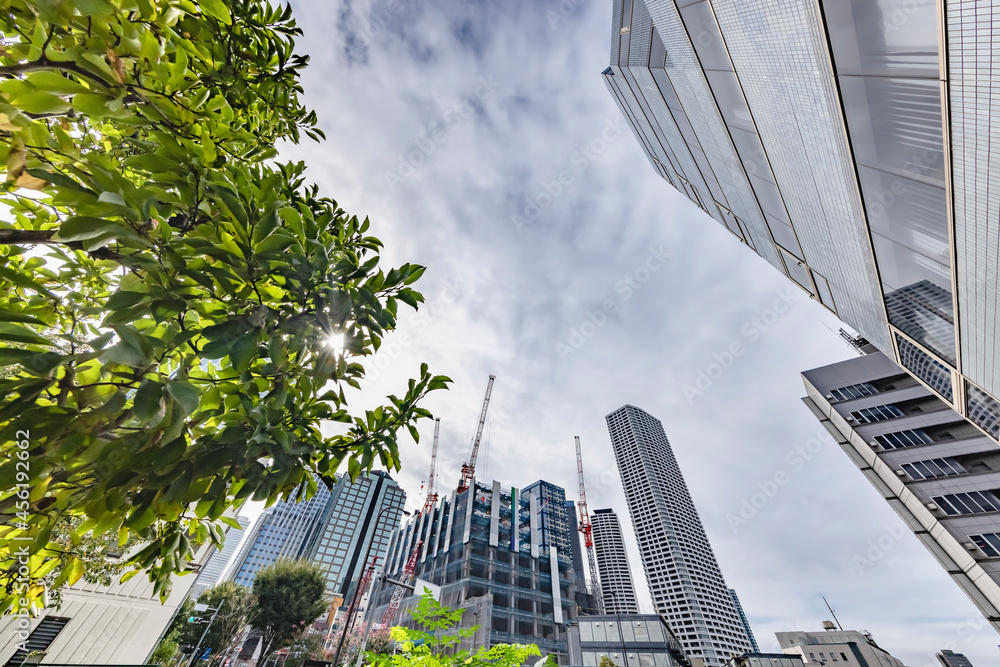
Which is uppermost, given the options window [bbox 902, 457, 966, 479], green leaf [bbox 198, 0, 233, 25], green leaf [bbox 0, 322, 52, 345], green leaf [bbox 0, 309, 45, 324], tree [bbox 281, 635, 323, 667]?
→ window [bbox 902, 457, 966, 479]

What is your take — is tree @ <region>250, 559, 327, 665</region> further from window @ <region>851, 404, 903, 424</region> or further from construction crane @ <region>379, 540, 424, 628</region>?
window @ <region>851, 404, 903, 424</region>

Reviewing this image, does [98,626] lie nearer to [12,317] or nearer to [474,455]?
[12,317]

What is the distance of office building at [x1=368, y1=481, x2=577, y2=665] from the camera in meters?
43.3

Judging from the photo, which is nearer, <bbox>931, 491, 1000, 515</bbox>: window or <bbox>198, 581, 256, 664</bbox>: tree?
<bbox>931, 491, 1000, 515</bbox>: window

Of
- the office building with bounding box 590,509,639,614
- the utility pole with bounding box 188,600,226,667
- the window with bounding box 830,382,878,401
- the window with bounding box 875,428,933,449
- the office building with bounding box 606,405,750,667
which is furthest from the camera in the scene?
the office building with bounding box 590,509,639,614

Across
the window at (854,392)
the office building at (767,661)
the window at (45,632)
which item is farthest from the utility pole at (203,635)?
the window at (854,392)

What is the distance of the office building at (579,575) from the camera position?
2412 inches

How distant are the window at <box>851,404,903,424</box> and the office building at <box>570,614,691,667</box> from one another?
2354 cm

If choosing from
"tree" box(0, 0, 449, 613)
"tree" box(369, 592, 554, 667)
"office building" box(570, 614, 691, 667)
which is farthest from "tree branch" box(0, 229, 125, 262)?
"office building" box(570, 614, 691, 667)

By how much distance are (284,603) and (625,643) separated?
1097 inches

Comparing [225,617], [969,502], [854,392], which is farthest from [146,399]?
[225,617]

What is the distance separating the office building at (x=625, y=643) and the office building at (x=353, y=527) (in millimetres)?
80377

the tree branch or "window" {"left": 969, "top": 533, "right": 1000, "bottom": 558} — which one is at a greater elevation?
"window" {"left": 969, "top": 533, "right": 1000, "bottom": 558}

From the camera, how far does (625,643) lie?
1176 inches
